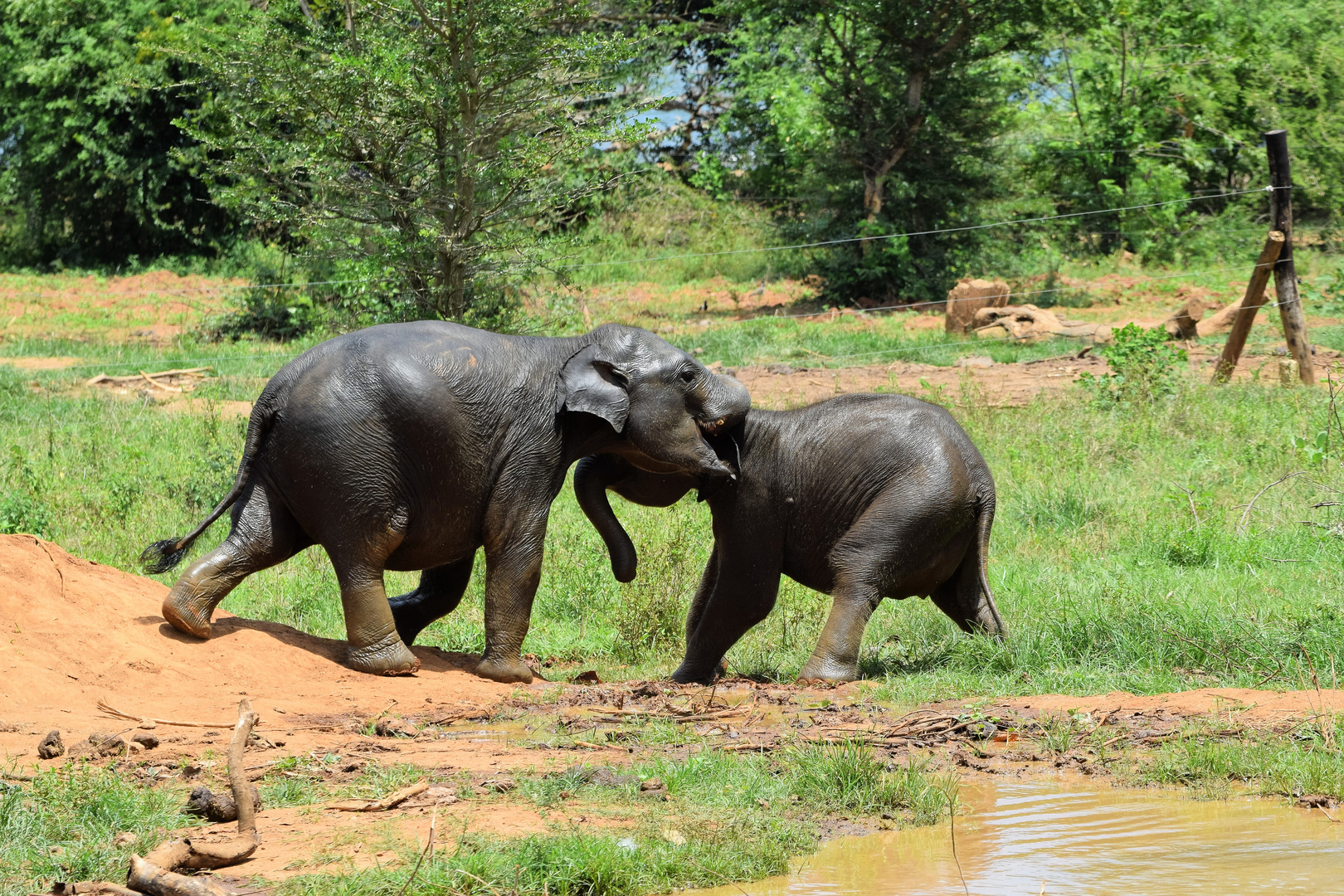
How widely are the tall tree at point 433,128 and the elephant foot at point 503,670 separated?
19.3 ft

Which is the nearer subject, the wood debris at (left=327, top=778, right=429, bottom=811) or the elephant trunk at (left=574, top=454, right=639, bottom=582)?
the wood debris at (left=327, top=778, right=429, bottom=811)

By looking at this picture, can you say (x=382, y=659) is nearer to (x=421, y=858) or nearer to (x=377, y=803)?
(x=377, y=803)

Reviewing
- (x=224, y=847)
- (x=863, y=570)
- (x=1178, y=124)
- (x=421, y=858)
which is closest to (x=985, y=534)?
(x=863, y=570)

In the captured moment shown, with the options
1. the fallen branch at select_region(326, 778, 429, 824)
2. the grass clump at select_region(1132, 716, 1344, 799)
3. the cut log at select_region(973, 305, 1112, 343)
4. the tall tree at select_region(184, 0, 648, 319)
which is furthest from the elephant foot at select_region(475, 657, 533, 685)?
the cut log at select_region(973, 305, 1112, 343)

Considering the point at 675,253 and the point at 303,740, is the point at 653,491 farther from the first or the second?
the point at 675,253

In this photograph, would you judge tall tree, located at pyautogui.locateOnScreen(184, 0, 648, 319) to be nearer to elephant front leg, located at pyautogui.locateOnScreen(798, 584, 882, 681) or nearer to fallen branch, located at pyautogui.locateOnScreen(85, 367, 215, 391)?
fallen branch, located at pyautogui.locateOnScreen(85, 367, 215, 391)

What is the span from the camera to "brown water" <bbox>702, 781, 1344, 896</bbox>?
4332 millimetres

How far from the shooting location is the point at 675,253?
2697 cm

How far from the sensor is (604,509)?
A: 805 centimetres

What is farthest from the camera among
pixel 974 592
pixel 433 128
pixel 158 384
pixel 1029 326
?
pixel 1029 326

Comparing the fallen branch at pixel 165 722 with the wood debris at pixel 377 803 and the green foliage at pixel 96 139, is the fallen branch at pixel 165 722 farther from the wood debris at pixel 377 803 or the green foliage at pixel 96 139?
the green foliage at pixel 96 139

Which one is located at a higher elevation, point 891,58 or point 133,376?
point 891,58

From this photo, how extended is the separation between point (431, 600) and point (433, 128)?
6209 mm

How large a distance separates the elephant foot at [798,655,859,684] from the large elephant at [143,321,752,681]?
119cm
